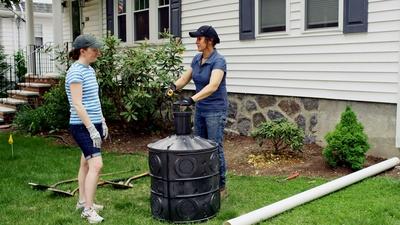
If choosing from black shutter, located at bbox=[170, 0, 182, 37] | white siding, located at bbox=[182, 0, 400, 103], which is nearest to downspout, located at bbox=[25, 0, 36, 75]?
black shutter, located at bbox=[170, 0, 182, 37]

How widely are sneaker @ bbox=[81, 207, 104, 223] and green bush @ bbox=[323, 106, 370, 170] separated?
2942 mm

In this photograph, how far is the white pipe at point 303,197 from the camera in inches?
158

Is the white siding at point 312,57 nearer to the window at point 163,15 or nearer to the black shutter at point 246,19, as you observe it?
the black shutter at point 246,19

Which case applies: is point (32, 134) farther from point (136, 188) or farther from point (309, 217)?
point (309, 217)

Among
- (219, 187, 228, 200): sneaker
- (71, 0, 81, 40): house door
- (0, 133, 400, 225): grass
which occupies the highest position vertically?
(71, 0, 81, 40): house door

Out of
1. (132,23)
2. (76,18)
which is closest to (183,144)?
(132,23)

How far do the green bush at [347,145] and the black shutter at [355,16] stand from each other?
49.5 inches

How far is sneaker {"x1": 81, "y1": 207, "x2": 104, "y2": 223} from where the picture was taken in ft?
14.0

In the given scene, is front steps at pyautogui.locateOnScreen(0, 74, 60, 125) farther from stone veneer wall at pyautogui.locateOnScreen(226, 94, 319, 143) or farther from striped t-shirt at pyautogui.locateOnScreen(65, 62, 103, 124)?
striped t-shirt at pyautogui.locateOnScreen(65, 62, 103, 124)

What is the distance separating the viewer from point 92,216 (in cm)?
429

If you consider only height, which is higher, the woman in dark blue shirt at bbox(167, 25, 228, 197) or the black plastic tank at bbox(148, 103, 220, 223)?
the woman in dark blue shirt at bbox(167, 25, 228, 197)

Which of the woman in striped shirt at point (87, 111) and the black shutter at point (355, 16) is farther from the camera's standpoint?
the black shutter at point (355, 16)

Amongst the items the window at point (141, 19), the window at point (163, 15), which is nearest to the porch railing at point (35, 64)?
the window at point (141, 19)

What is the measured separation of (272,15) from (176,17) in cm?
253
